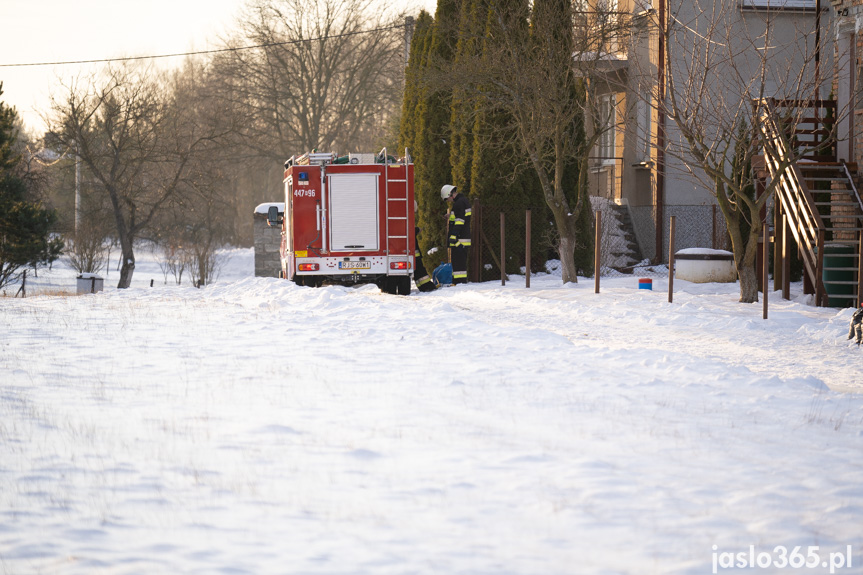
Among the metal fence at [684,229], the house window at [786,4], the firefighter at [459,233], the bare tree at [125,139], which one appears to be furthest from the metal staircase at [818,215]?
the bare tree at [125,139]

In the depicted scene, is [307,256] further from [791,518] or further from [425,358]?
[791,518]

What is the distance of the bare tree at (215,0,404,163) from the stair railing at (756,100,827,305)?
29.5 metres

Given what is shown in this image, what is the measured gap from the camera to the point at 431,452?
5.94 m

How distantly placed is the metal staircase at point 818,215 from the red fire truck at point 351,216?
7.34 metres

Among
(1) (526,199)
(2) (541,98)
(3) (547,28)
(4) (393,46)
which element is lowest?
(1) (526,199)

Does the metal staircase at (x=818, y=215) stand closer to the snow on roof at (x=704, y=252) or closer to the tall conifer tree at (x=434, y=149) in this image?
the snow on roof at (x=704, y=252)

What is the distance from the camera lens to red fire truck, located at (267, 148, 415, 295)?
19719 millimetres

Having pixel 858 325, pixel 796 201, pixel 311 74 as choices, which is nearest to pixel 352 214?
pixel 796 201

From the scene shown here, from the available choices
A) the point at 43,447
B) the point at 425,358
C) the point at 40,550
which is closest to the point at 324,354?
the point at 425,358

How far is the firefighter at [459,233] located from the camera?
21.2 m

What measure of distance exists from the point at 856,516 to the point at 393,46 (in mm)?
46477

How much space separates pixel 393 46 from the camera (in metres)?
48.9

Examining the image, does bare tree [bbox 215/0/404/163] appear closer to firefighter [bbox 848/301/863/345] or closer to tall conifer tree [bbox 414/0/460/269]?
tall conifer tree [bbox 414/0/460/269]

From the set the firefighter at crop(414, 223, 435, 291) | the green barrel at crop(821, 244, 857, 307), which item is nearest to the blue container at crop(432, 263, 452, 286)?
the firefighter at crop(414, 223, 435, 291)
